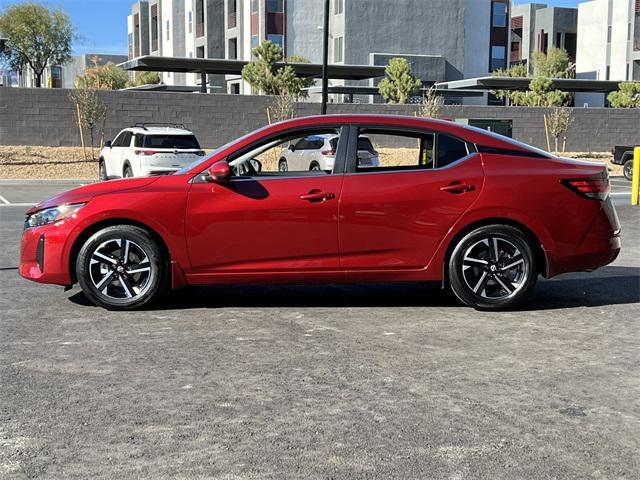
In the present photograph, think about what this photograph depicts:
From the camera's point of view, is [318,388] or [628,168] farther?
[628,168]

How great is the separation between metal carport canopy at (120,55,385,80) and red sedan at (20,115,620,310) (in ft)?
127

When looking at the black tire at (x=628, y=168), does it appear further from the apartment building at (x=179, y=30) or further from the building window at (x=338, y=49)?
the apartment building at (x=179, y=30)

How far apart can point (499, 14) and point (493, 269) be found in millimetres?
64368

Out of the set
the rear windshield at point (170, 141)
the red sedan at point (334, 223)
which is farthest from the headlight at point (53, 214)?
the rear windshield at point (170, 141)

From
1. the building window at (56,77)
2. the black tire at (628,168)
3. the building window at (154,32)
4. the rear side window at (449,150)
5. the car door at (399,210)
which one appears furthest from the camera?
the building window at (56,77)

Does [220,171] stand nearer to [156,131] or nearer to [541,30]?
[156,131]

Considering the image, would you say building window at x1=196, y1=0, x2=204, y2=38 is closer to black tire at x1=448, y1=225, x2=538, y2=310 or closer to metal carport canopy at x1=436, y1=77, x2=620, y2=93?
metal carport canopy at x1=436, y1=77, x2=620, y2=93

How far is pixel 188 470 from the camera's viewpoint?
3777 millimetres

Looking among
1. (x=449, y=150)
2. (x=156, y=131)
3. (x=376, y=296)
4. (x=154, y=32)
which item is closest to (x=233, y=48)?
(x=154, y=32)

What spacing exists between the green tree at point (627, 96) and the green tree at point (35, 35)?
41.4 m

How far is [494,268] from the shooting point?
23.4 feet

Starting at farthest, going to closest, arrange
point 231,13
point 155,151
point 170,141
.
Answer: point 231,13 < point 170,141 < point 155,151

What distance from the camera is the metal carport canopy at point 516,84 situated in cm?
4641

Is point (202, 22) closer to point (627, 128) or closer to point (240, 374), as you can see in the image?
point (627, 128)
